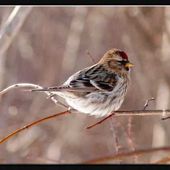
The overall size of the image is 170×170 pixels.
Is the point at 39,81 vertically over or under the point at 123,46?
under

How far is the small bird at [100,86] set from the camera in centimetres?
174

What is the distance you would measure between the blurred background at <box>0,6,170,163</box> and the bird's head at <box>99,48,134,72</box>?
0.87 metres

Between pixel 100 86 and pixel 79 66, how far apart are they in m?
1.30

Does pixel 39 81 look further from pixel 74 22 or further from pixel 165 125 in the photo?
pixel 165 125

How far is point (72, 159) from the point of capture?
9.72 feet

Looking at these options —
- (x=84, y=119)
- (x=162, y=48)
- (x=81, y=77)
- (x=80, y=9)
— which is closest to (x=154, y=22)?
(x=162, y=48)

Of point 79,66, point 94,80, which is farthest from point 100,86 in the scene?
point 79,66

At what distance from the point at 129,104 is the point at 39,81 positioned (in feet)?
2.01

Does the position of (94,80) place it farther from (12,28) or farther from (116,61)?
(12,28)

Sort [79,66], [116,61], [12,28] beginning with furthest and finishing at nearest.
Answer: [79,66] < [116,61] < [12,28]

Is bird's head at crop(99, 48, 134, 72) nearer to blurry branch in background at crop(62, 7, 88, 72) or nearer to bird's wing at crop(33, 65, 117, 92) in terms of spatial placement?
bird's wing at crop(33, 65, 117, 92)

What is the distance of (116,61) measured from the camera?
1.96m

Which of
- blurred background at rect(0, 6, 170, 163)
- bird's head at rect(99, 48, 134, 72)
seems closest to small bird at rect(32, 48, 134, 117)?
bird's head at rect(99, 48, 134, 72)

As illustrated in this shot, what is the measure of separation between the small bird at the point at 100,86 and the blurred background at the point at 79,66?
868 mm
